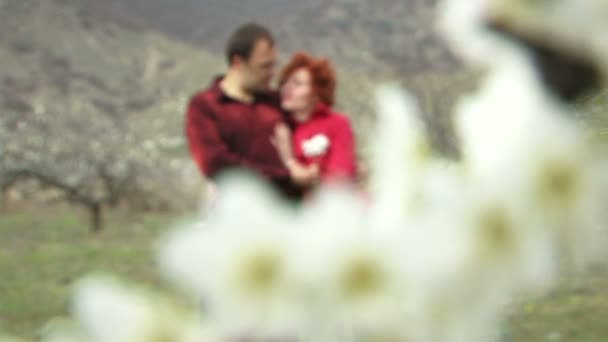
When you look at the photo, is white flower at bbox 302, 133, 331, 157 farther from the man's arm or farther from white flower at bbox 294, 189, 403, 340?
white flower at bbox 294, 189, 403, 340

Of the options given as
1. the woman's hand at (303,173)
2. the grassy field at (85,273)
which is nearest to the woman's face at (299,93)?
the woman's hand at (303,173)

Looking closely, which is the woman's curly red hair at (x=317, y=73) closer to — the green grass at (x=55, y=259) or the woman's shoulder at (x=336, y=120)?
the woman's shoulder at (x=336, y=120)

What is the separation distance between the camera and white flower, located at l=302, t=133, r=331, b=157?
161 inches

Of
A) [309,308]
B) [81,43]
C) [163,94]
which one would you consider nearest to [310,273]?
[309,308]

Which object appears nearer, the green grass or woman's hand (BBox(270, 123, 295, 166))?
woman's hand (BBox(270, 123, 295, 166))

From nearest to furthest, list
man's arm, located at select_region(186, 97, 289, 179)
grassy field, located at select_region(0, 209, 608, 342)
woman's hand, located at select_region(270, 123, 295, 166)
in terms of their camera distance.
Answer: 1. woman's hand, located at select_region(270, 123, 295, 166)
2. man's arm, located at select_region(186, 97, 289, 179)
3. grassy field, located at select_region(0, 209, 608, 342)

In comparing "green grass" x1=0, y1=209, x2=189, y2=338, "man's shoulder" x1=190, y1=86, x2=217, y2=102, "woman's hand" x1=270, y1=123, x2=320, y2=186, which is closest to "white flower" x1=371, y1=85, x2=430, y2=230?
"woman's hand" x1=270, y1=123, x2=320, y2=186

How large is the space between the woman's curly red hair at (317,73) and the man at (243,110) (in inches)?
3.2

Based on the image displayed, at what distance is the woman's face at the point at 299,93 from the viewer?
4.15 metres

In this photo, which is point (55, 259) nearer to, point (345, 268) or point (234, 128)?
point (234, 128)

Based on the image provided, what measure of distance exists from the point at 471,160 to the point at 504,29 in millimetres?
49

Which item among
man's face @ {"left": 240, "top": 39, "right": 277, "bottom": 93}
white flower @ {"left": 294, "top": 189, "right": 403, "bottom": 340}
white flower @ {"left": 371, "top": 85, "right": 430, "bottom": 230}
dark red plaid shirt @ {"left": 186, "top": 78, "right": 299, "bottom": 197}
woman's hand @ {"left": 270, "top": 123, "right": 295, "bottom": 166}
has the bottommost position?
white flower @ {"left": 294, "top": 189, "right": 403, "bottom": 340}

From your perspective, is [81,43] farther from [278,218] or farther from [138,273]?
[278,218]

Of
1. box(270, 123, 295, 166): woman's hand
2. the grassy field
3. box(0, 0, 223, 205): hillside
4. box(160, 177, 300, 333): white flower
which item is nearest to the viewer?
box(160, 177, 300, 333): white flower
